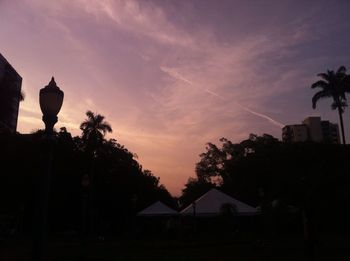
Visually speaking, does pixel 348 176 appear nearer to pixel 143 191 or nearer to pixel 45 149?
pixel 143 191

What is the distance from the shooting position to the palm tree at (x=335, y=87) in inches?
2060

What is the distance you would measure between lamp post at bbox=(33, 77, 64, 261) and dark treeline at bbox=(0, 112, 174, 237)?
39811 mm

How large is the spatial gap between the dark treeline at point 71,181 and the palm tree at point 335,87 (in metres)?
25.7

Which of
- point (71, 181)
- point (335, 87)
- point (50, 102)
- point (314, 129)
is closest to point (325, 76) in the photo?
point (335, 87)

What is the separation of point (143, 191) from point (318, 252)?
54172 mm

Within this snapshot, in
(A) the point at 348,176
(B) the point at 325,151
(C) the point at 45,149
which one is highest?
(B) the point at 325,151

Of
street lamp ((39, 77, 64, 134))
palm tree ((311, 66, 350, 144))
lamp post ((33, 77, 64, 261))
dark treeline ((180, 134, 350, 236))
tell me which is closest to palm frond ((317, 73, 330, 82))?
palm tree ((311, 66, 350, 144))

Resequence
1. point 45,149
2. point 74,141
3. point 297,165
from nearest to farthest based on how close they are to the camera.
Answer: point 45,149 → point 297,165 → point 74,141

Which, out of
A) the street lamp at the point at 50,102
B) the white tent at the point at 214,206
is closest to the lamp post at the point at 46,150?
the street lamp at the point at 50,102

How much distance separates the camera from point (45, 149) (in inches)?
242

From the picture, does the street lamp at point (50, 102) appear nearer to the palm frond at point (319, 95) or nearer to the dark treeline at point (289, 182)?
the dark treeline at point (289, 182)

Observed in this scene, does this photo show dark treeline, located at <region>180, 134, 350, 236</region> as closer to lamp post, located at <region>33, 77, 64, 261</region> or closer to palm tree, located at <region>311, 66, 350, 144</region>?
palm tree, located at <region>311, 66, 350, 144</region>

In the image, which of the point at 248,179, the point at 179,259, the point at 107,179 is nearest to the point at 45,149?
the point at 179,259

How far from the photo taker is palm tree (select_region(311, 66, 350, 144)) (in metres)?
52.3
